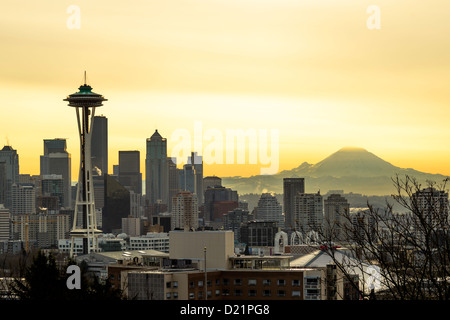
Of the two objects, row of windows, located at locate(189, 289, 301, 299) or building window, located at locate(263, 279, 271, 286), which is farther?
building window, located at locate(263, 279, 271, 286)

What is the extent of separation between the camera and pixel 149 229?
199750 millimetres

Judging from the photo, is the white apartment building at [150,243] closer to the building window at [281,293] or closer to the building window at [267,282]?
A: the building window at [281,293]

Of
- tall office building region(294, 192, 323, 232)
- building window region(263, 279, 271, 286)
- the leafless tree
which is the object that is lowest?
building window region(263, 279, 271, 286)

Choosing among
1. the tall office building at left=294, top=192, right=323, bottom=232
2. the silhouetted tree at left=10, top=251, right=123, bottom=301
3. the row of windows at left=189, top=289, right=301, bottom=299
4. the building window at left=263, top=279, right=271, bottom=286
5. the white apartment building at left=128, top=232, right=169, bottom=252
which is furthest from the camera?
the tall office building at left=294, top=192, right=323, bottom=232

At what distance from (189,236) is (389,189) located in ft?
320

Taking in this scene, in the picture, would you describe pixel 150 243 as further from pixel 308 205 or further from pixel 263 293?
pixel 263 293

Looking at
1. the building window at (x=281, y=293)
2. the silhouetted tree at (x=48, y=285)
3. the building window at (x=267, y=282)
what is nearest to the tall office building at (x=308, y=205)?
the building window at (x=281, y=293)

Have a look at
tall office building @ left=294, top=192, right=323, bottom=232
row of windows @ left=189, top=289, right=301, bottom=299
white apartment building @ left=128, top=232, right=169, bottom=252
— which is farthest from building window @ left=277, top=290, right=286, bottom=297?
tall office building @ left=294, top=192, right=323, bottom=232

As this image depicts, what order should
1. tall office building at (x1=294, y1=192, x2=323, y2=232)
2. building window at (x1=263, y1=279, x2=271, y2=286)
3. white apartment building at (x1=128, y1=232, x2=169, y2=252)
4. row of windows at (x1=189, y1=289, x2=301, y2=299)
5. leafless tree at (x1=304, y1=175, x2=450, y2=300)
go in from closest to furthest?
1. leafless tree at (x1=304, y1=175, x2=450, y2=300)
2. row of windows at (x1=189, y1=289, x2=301, y2=299)
3. building window at (x1=263, y1=279, x2=271, y2=286)
4. white apartment building at (x1=128, y1=232, x2=169, y2=252)
5. tall office building at (x1=294, y1=192, x2=323, y2=232)

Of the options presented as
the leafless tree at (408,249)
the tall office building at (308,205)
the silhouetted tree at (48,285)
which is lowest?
the silhouetted tree at (48,285)

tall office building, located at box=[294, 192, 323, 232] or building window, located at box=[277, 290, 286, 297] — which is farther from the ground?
tall office building, located at box=[294, 192, 323, 232]

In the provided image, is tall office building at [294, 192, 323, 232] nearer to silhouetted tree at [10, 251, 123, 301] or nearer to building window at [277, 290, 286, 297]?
building window at [277, 290, 286, 297]

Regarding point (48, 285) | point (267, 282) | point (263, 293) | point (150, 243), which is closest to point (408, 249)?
point (48, 285)
